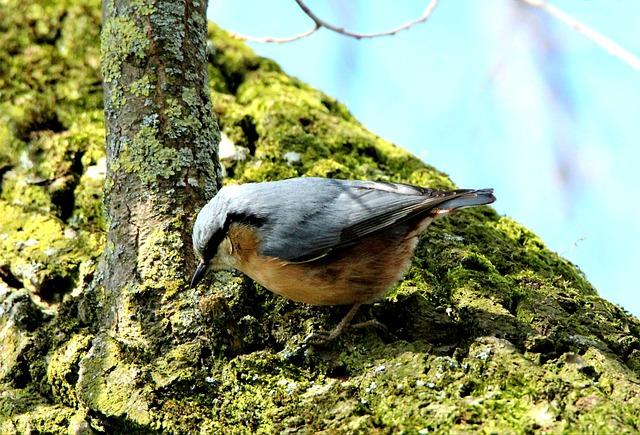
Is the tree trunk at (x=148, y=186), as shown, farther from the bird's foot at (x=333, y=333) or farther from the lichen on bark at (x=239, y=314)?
the bird's foot at (x=333, y=333)

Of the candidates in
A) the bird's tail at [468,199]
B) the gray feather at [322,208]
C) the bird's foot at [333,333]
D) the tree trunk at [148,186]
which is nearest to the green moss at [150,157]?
the tree trunk at [148,186]

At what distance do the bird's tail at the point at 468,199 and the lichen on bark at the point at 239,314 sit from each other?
0.49 feet

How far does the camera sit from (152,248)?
2471 millimetres

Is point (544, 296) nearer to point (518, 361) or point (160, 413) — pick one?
point (518, 361)

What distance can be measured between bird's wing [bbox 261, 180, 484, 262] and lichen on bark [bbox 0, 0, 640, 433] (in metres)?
0.19

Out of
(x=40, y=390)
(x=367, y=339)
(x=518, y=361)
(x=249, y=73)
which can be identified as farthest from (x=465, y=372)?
(x=249, y=73)

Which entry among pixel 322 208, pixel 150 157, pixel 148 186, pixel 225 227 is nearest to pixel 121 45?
pixel 150 157

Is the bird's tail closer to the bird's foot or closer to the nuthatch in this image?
the nuthatch

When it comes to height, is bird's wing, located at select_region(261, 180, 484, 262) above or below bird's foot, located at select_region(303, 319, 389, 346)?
above

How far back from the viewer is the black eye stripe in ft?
8.09

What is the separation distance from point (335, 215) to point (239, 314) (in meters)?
0.53

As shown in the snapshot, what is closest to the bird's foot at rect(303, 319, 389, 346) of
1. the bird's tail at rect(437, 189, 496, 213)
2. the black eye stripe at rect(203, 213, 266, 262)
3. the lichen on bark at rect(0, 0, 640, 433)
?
the lichen on bark at rect(0, 0, 640, 433)

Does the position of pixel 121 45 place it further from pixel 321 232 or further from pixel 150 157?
pixel 321 232

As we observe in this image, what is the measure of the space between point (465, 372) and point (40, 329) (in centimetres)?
139
